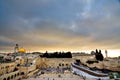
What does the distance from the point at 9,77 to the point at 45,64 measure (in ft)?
74.3

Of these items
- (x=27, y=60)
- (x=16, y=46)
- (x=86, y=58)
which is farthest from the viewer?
(x=86, y=58)

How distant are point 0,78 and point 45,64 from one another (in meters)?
25.5

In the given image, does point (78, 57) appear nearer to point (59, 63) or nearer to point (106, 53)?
point (59, 63)

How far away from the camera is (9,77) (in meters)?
17.9

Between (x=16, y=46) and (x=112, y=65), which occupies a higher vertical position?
(x=16, y=46)

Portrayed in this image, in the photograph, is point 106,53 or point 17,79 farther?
point 106,53

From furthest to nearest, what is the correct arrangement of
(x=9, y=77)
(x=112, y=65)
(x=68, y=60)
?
(x=68, y=60), (x=112, y=65), (x=9, y=77)

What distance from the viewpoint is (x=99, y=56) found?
45.8m

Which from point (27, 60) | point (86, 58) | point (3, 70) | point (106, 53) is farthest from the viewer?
point (106, 53)

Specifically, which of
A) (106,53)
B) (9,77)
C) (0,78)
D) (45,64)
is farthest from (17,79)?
(106,53)

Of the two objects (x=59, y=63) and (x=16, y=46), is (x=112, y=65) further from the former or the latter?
(x=16, y=46)

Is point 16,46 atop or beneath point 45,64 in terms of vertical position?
atop

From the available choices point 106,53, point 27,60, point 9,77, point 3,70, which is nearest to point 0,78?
point 9,77

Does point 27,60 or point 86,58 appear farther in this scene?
point 86,58
